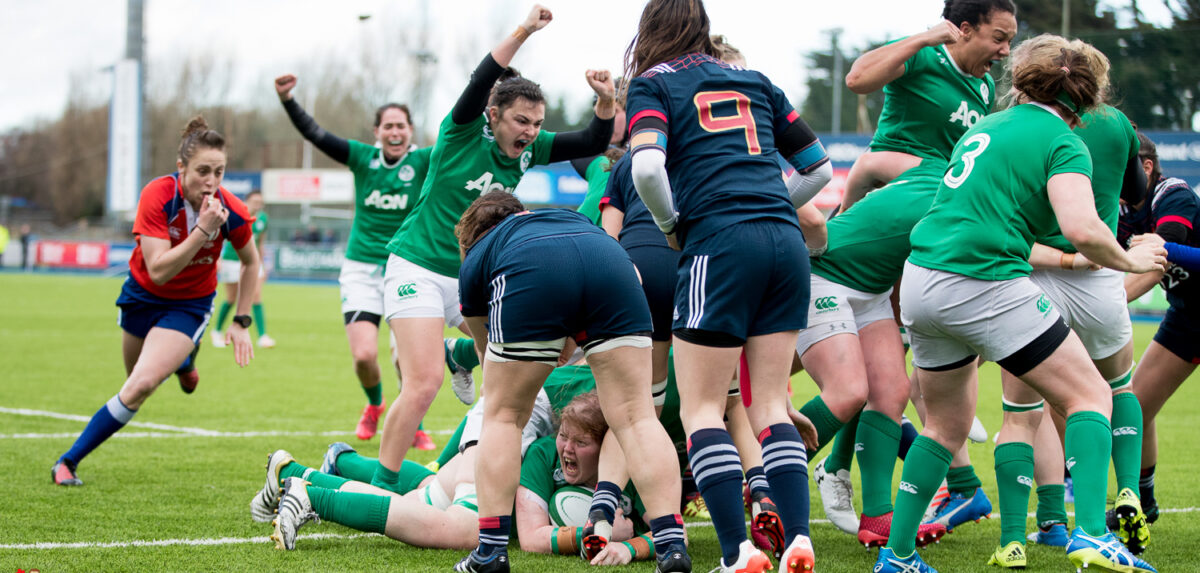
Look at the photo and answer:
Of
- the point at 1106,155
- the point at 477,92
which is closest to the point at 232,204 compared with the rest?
the point at 477,92

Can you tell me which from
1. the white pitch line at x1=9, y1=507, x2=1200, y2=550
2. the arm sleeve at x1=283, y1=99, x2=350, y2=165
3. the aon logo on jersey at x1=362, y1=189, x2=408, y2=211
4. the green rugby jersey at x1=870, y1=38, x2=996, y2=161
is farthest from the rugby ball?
the aon logo on jersey at x1=362, y1=189, x2=408, y2=211

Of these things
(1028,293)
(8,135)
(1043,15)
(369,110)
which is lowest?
(8,135)

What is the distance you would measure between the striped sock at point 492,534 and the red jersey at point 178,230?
2.93m

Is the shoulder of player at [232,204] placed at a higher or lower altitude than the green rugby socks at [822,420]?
higher

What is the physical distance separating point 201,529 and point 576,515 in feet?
5.31

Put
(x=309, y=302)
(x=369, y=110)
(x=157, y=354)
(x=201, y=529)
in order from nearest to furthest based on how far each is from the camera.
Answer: (x=201, y=529) → (x=157, y=354) → (x=309, y=302) → (x=369, y=110)

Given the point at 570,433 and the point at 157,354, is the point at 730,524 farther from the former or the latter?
the point at 157,354

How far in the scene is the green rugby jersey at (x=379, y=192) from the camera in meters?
7.48

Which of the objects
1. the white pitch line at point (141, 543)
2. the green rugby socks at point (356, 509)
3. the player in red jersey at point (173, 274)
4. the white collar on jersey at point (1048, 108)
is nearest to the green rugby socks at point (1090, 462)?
A: the white collar on jersey at point (1048, 108)

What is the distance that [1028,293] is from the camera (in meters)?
3.50

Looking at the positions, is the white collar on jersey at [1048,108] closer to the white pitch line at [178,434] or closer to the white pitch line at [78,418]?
the white pitch line at [178,434]

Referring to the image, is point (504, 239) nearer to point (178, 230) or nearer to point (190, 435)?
point (178, 230)

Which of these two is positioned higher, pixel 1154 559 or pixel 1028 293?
pixel 1028 293

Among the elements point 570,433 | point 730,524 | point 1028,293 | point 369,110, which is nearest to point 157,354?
point 570,433
